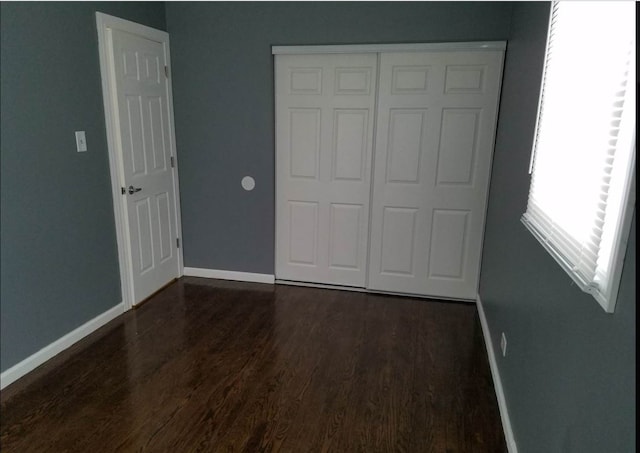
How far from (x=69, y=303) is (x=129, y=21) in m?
2.02

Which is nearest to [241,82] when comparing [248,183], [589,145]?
[248,183]

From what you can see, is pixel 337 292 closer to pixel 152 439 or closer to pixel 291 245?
pixel 291 245

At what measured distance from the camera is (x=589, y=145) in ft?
4.10

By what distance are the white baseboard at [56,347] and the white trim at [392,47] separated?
7.85ft

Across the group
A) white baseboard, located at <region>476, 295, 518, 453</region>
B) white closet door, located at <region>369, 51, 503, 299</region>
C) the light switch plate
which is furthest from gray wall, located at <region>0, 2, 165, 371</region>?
white baseboard, located at <region>476, 295, 518, 453</region>

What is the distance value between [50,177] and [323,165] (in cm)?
196

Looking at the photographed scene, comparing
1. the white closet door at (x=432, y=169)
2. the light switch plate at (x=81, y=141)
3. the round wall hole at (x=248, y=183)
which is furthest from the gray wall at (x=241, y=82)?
the light switch plate at (x=81, y=141)

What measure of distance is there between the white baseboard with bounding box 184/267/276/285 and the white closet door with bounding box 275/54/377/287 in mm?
120

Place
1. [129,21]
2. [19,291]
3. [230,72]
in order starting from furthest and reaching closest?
[230,72] → [129,21] → [19,291]

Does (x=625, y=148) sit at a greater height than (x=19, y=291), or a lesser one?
greater

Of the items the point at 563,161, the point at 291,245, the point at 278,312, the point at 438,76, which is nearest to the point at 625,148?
the point at 563,161

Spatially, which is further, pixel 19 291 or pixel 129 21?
pixel 129 21

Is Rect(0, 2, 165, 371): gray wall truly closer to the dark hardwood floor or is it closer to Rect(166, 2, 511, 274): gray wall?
the dark hardwood floor

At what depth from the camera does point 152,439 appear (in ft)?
6.44
